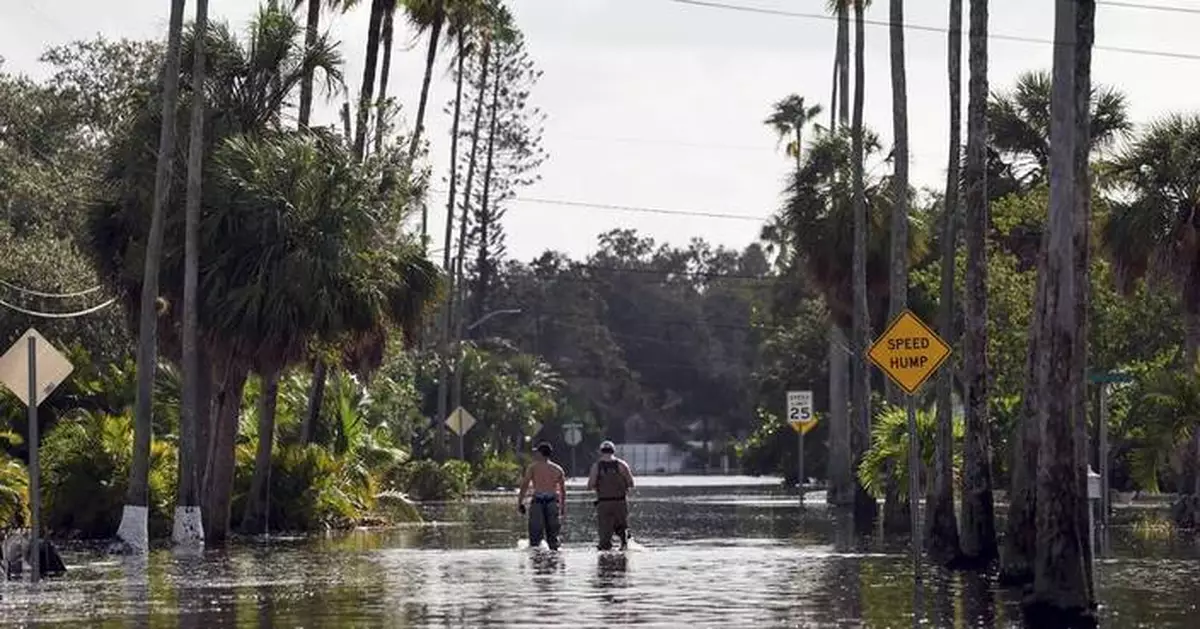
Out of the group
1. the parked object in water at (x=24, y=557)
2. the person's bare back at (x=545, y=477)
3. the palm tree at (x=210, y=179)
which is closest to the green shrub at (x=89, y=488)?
the palm tree at (x=210, y=179)

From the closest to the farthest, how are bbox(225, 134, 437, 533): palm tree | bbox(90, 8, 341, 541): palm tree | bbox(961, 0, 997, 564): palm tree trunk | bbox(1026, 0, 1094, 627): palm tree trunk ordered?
bbox(1026, 0, 1094, 627): palm tree trunk
bbox(961, 0, 997, 564): palm tree trunk
bbox(225, 134, 437, 533): palm tree
bbox(90, 8, 341, 541): palm tree

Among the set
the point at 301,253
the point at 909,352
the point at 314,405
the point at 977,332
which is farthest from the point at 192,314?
the point at 909,352

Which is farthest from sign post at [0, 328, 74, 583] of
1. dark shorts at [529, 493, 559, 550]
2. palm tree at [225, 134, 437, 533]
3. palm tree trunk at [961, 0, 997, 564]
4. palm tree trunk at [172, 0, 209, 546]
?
palm tree trunk at [961, 0, 997, 564]

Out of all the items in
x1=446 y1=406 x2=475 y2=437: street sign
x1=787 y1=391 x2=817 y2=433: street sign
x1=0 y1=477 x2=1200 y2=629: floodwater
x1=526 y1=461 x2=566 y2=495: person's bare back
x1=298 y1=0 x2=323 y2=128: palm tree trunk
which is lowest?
x1=0 y1=477 x2=1200 y2=629: floodwater

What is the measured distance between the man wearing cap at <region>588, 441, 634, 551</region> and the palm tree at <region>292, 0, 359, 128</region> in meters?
10.5

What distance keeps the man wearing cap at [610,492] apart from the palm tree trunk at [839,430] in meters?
23.3

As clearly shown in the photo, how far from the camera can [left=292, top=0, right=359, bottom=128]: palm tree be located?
40594 mm

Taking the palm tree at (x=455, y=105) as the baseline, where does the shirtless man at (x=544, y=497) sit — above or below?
below

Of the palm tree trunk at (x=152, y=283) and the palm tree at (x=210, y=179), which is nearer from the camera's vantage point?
the palm tree trunk at (x=152, y=283)

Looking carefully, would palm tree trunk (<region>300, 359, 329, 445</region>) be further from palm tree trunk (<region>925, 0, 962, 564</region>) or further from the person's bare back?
palm tree trunk (<region>925, 0, 962, 564</region>)

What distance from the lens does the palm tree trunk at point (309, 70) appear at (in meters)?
40.5

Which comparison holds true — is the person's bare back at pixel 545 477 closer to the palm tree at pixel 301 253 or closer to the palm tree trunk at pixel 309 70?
the palm tree at pixel 301 253

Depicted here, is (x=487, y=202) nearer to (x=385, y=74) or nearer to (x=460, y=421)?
(x=460, y=421)

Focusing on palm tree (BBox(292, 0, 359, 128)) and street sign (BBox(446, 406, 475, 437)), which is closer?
palm tree (BBox(292, 0, 359, 128))
